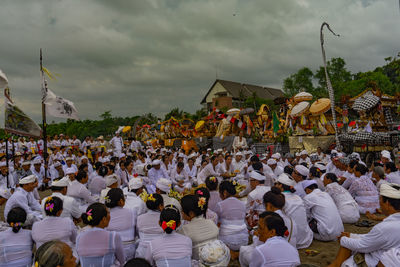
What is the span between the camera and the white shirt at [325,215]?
4402 mm

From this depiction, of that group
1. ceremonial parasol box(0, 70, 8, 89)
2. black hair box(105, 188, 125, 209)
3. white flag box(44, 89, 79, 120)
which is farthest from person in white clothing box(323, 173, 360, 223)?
white flag box(44, 89, 79, 120)

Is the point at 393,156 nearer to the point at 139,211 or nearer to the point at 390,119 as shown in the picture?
the point at 390,119

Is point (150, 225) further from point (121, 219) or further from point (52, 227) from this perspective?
point (52, 227)

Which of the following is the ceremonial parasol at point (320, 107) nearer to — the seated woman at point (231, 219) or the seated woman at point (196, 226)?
the seated woman at point (231, 219)

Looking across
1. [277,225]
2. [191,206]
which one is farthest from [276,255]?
[191,206]

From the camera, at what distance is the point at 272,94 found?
201 ft

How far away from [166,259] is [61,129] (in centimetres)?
5288

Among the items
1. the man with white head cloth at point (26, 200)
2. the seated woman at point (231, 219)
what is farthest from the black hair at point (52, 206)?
the seated woman at point (231, 219)

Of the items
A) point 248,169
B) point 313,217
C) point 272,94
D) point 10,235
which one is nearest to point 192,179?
point 248,169

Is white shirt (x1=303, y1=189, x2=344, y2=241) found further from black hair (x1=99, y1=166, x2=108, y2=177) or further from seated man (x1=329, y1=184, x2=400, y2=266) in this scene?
black hair (x1=99, y1=166, x2=108, y2=177)

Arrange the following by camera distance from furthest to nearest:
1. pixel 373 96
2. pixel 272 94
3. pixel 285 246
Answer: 1. pixel 272 94
2. pixel 373 96
3. pixel 285 246

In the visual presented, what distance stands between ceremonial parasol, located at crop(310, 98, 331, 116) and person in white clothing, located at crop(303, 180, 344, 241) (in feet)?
31.1

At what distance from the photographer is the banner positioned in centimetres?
605

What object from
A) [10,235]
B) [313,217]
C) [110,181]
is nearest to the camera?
[10,235]
